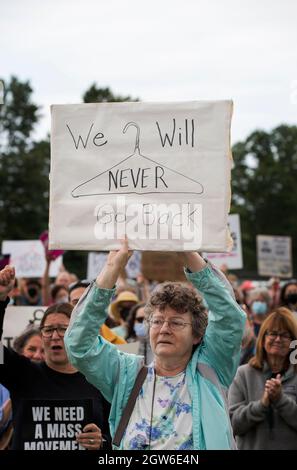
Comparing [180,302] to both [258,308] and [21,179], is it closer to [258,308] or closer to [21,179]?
[258,308]

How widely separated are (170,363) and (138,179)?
2.77ft

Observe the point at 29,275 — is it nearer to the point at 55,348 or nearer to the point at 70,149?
the point at 55,348

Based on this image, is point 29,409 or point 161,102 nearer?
point 161,102

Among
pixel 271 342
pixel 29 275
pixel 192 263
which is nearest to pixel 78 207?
pixel 192 263

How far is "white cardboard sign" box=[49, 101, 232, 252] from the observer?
4328 mm

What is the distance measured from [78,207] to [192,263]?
24.0 inches

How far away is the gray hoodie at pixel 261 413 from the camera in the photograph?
20.2ft

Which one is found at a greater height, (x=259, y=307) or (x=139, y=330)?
(x=259, y=307)

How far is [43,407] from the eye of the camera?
204 inches

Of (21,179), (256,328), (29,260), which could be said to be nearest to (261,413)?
(256,328)

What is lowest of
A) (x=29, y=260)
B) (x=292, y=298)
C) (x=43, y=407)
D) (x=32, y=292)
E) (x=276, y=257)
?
(x=43, y=407)

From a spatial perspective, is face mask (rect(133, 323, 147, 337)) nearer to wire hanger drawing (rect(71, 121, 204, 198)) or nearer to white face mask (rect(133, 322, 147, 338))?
white face mask (rect(133, 322, 147, 338))

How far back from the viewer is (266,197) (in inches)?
3228

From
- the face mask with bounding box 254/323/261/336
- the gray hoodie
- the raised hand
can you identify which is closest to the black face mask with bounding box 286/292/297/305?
the face mask with bounding box 254/323/261/336
